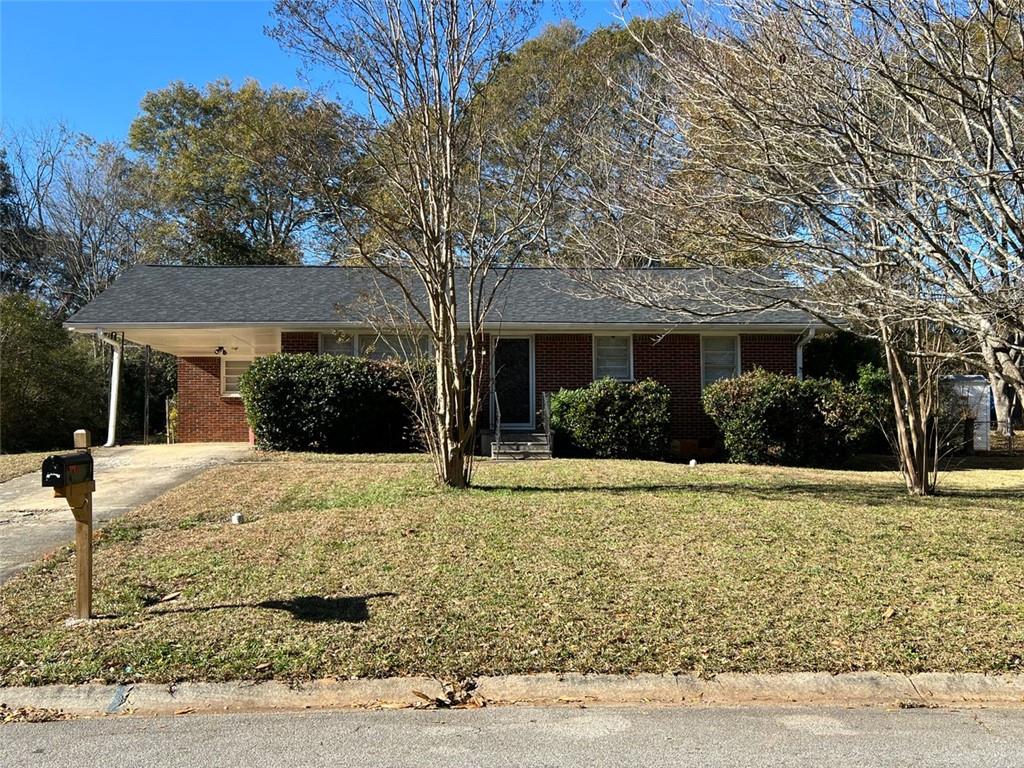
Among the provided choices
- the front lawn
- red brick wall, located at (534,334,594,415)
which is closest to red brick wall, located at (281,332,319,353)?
red brick wall, located at (534,334,594,415)

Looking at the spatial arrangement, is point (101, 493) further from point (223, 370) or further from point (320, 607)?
point (223, 370)

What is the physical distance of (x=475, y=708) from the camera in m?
4.16

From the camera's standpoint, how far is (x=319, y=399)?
14.4 meters

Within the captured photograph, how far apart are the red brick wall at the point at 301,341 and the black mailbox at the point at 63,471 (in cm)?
1169

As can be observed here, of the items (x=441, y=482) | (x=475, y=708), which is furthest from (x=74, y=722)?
(x=441, y=482)

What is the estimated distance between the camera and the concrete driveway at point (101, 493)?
748 centimetres

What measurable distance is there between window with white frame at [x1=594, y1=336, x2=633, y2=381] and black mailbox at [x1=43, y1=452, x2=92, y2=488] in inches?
504

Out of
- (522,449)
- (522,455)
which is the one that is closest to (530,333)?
(522,449)

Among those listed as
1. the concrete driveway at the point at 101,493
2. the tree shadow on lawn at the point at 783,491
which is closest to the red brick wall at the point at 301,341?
the concrete driveway at the point at 101,493

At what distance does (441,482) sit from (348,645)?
17.8 feet

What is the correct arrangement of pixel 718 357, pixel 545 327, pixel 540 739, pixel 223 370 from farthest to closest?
pixel 223 370, pixel 718 357, pixel 545 327, pixel 540 739

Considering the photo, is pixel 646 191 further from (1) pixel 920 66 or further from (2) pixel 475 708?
(2) pixel 475 708

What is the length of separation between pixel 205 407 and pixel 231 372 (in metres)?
1.03

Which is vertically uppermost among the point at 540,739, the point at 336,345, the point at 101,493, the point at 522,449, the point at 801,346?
the point at 336,345
